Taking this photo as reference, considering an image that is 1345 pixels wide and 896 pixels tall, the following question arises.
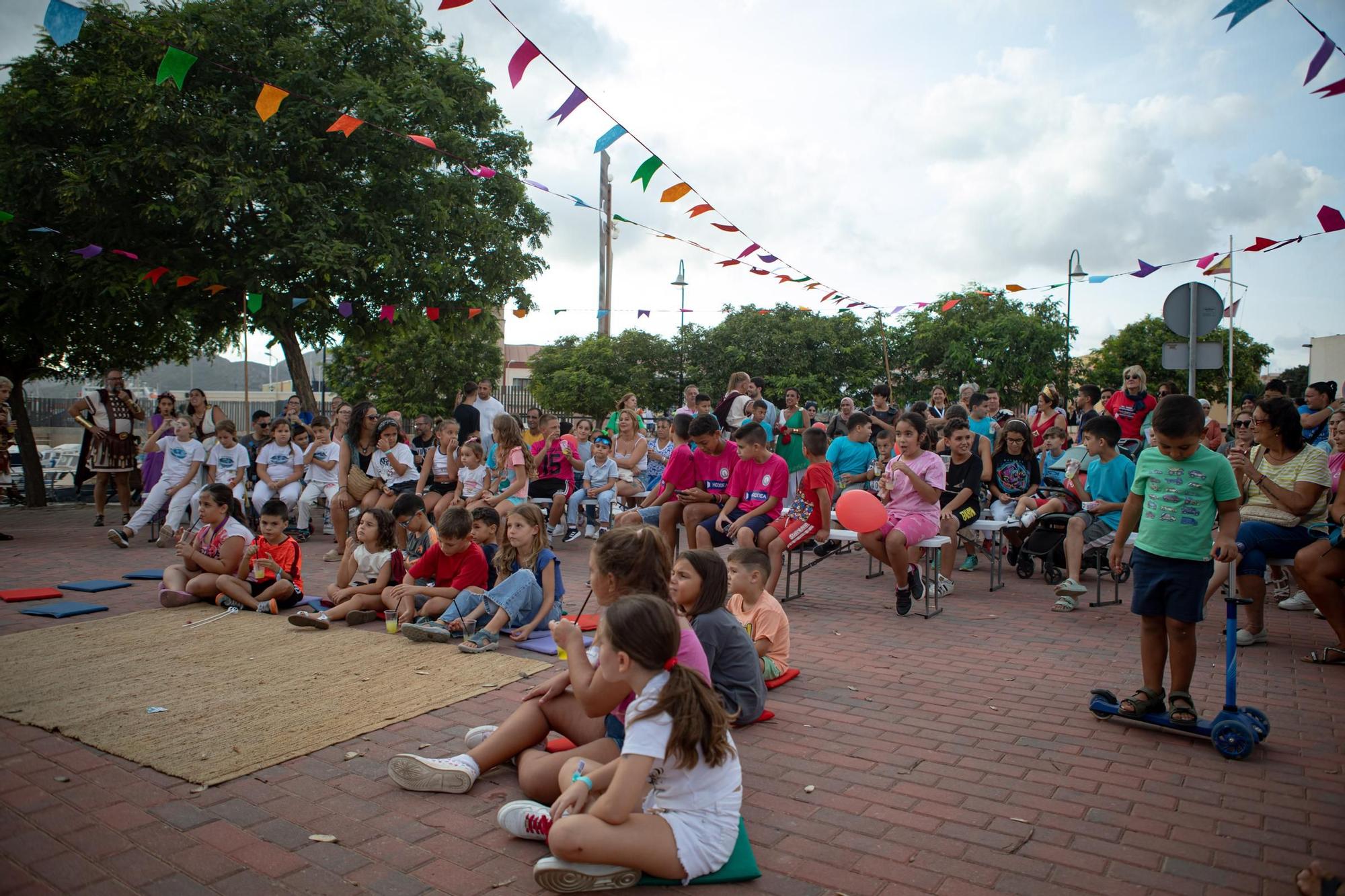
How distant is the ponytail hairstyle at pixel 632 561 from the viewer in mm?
3748

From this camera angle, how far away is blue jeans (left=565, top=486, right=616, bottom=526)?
37.4 feet

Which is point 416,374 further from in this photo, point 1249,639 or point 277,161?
point 1249,639

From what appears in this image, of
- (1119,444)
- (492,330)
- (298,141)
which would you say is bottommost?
(1119,444)

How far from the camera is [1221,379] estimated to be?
3912 centimetres

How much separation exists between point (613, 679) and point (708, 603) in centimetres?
121

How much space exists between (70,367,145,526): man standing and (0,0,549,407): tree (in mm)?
2581

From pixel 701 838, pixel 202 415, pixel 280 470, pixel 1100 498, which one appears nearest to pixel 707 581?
pixel 701 838

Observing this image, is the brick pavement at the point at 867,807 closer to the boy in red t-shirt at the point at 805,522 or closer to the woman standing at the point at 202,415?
the boy in red t-shirt at the point at 805,522

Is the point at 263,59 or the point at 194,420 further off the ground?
the point at 263,59

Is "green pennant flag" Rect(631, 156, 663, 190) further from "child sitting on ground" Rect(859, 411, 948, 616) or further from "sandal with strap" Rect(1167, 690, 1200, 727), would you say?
"sandal with strap" Rect(1167, 690, 1200, 727)

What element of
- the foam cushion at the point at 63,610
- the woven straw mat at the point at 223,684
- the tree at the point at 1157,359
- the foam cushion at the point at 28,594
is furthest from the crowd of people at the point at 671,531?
the tree at the point at 1157,359

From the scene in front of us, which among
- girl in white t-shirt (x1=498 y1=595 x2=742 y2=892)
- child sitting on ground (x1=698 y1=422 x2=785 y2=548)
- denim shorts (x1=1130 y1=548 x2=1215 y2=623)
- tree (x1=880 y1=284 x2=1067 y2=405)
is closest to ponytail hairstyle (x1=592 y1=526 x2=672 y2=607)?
girl in white t-shirt (x1=498 y1=595 x2=742 y2=892)

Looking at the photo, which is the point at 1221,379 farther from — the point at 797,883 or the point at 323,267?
the point at 797,883

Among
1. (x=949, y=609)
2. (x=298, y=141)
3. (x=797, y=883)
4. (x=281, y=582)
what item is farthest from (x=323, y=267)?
(x=797, y=883)
